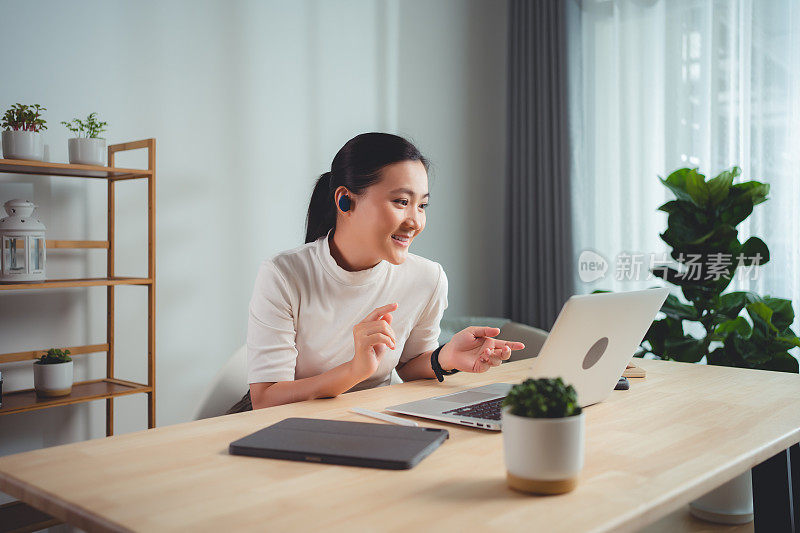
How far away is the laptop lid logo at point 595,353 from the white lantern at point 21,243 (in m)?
1.73

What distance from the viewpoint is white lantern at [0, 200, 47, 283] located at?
212cm

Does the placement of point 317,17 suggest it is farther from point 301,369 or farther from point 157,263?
point 301,369

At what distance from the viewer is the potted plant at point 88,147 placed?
224 centimetres

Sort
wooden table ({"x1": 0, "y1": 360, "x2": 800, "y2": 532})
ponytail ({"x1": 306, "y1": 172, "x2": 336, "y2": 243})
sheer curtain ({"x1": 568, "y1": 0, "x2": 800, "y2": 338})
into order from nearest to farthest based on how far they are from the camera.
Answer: wooden table ({"x1": 0, "y1": 360, "x2": 800, "y2": 532}) → ponytail ({"x1": 306, "y1": 172, "x2": 336, "y2": 243}) → sheer curtain ({"x1": 568, "y1": 0, "x2": 800, "y2": 338})

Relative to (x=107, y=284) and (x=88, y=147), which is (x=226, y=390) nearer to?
(x=107, y=284)

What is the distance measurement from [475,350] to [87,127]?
1.58 meters

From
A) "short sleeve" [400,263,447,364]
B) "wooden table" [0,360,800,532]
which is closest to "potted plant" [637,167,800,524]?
"short sleeve" [400,263,447,364]

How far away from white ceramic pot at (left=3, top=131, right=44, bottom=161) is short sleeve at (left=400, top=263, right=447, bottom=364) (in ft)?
4.11

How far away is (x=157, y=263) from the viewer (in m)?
2.63

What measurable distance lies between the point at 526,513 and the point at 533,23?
3.33m

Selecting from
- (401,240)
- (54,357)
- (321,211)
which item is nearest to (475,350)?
(401,240)

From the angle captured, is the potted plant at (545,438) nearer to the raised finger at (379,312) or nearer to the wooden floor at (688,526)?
the raised finger at (379,312)

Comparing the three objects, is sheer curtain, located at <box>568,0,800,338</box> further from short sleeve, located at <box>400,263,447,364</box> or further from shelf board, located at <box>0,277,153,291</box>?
shelf board, located at <box>0,277,153,291</box>

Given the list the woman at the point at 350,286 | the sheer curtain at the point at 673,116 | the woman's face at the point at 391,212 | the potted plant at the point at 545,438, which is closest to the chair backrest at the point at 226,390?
the woman at the point at 350,286
